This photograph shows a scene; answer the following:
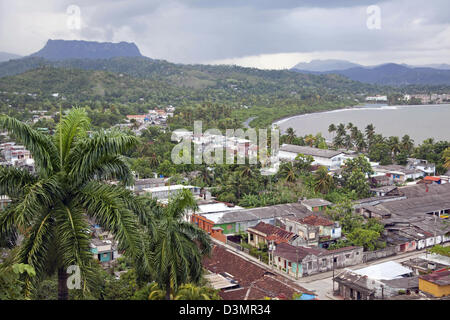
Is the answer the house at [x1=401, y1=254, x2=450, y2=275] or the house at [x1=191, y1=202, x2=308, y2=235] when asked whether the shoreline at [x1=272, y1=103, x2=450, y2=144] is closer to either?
the house at [x1=191, y1=202, x2=308, y2=235]

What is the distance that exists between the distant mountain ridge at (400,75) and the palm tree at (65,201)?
4164 inches

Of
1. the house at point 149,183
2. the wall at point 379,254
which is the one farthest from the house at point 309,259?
the house at point 149,183

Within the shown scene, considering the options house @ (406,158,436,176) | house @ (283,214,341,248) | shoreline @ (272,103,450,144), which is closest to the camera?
house @ (283,214,341,248)

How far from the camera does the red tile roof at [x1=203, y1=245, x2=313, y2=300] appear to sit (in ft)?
28.3

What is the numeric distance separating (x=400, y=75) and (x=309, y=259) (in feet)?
391

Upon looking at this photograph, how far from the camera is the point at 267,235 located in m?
12.8

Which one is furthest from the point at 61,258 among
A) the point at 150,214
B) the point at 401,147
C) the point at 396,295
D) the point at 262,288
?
the point at 401,147

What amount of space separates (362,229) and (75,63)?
366ft

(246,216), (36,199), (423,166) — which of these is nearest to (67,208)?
(36,199)

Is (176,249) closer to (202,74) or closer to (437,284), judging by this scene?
(437,284)

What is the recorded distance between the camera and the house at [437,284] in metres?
8.68

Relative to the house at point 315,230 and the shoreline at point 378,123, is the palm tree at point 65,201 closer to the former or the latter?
the house at point 315,230

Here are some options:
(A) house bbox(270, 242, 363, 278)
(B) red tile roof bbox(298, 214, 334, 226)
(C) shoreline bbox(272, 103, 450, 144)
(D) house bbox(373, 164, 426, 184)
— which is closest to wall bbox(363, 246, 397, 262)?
(A) house bbox(270, 242, 363, 278)

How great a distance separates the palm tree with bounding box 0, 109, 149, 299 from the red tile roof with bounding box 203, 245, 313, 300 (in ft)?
15.6
